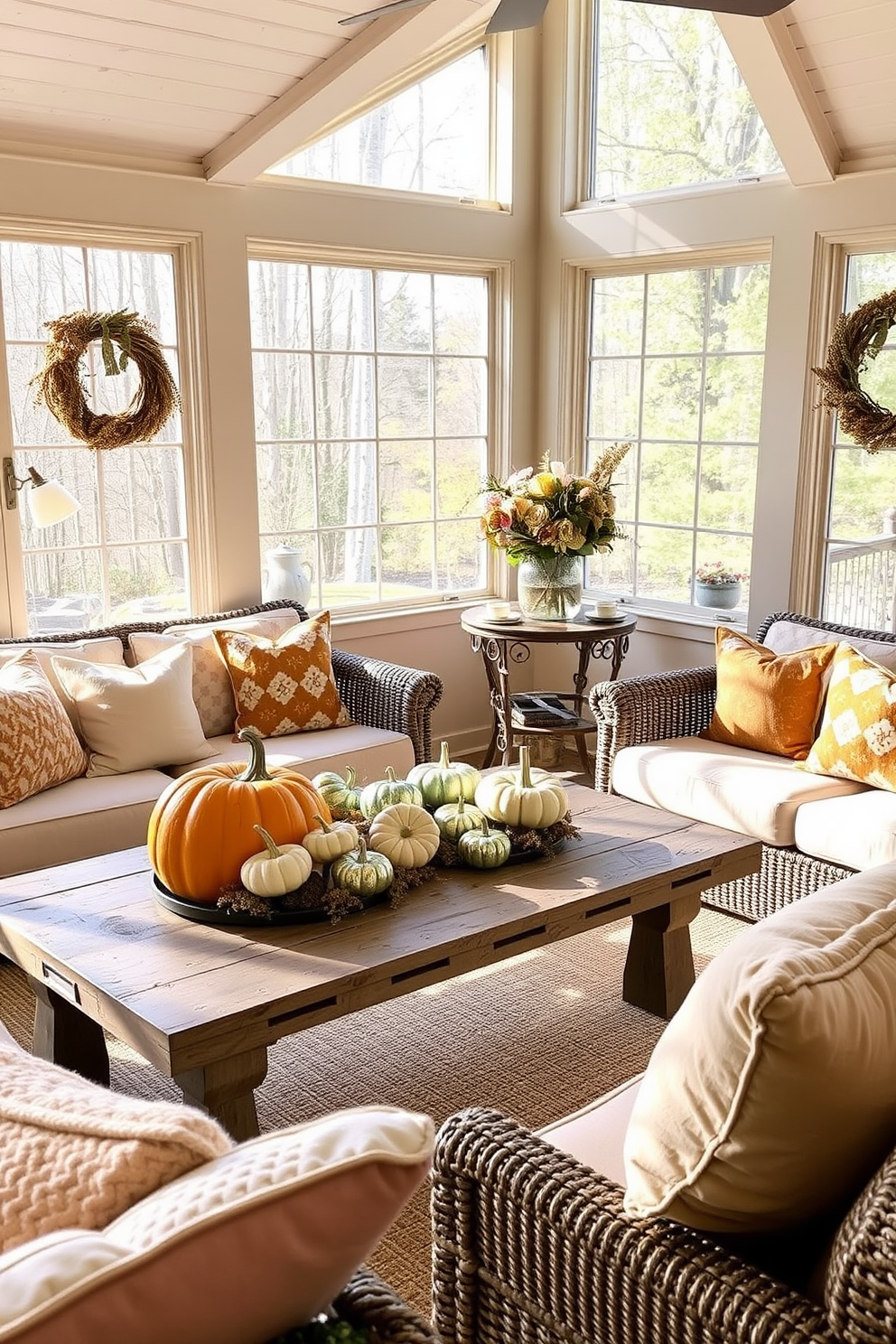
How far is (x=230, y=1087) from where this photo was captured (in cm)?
214

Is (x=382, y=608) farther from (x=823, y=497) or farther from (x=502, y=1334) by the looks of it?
(x=502, y=1334)

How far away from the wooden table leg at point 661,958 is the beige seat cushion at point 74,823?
1.40 m

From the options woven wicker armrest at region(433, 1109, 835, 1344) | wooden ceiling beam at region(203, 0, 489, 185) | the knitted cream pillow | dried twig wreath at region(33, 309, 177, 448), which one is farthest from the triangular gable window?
the knitted cream pillow

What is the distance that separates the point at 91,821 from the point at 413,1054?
1.11m

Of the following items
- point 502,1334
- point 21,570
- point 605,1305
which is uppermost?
point 21,570

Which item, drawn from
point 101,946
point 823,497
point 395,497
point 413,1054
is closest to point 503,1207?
point 101,946

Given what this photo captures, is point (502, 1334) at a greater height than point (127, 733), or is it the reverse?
point (127, 733)

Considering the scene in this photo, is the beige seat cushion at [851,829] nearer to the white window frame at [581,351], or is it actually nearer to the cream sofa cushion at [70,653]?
the white window frame at [581,351]

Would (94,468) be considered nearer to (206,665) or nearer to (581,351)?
(206,665)

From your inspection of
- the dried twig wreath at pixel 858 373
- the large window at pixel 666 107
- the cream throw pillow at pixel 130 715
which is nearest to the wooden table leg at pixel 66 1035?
the cream throw pillow at pixel 130 715

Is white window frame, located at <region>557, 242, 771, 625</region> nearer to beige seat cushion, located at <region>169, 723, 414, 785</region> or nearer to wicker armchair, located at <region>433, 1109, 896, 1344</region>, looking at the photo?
beige seat cushion, located at <region>169, 723, 414, 785</region>

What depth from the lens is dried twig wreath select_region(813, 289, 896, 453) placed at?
12.7ft

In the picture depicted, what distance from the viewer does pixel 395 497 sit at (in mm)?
5074

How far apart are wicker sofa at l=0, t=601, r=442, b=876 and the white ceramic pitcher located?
0.18 metres
